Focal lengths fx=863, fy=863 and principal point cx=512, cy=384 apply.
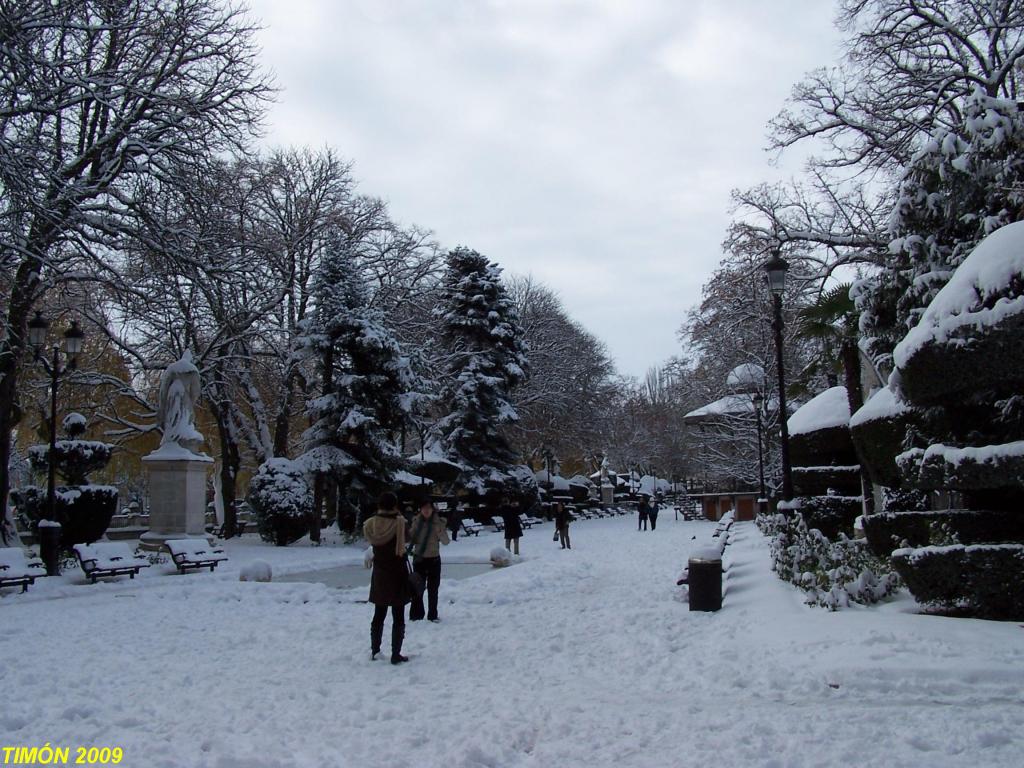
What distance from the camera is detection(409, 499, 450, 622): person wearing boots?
37.6ft

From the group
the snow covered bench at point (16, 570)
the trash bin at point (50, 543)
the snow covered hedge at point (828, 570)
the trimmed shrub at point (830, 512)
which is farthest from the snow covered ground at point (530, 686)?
the trimmed shrub at point (830, 512)

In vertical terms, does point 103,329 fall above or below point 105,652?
above

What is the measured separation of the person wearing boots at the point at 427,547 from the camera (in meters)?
11.5

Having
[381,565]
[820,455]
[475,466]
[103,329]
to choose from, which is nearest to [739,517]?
[475,466]

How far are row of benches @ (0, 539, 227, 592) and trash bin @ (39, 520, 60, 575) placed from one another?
193mm

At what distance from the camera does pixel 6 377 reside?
1927 centimetres

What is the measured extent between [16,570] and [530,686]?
11304mm

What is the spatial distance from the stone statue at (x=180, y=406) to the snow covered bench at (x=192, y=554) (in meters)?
4.46

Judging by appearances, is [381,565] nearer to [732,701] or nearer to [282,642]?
[282,642]

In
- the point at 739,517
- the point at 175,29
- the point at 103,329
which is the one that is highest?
the point at 175,29

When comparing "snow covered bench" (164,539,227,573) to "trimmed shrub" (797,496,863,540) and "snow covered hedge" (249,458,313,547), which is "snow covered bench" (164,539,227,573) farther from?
"trimmed shrub" (797,496,863,540)

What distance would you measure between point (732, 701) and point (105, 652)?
22.3ft

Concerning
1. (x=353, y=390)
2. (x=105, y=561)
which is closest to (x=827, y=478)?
(x=353, y=390)

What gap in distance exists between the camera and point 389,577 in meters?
8.79
